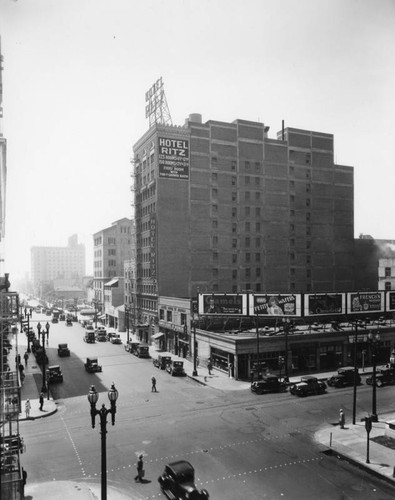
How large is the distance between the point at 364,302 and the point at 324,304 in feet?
22.2

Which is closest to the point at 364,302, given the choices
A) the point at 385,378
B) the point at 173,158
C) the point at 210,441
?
the point at 385,378

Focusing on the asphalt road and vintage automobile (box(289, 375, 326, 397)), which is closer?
the asphalt road

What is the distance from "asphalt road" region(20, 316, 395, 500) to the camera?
19219mm

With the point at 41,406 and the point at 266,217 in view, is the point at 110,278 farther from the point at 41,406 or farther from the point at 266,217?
the point at 41,406

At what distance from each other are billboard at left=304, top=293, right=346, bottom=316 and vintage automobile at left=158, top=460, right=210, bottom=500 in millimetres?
36160

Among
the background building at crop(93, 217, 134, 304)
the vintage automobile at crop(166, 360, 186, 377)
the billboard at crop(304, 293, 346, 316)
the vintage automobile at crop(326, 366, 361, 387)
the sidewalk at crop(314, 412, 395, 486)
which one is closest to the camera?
the sidewalk at crop(314, 412, 395, 486)

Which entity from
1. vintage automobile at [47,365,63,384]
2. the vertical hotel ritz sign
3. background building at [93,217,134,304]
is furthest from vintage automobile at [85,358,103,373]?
background building at [93,217,134,304]

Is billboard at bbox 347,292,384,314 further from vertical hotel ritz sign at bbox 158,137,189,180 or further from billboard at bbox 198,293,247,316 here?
vertical hotel ritz sign at bbox 158,137,189,180

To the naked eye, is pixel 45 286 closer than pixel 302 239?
No

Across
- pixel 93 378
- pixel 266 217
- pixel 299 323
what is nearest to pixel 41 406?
pixel 93 378

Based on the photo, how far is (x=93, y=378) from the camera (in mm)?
43781

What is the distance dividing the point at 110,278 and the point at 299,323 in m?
62.8

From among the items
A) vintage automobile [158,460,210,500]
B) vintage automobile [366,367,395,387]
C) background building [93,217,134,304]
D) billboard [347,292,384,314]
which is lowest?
vintage automobile [366,367,395,387]

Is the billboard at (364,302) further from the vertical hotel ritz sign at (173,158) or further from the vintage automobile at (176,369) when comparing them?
the vertical hotel ritz sign at (173,158)
